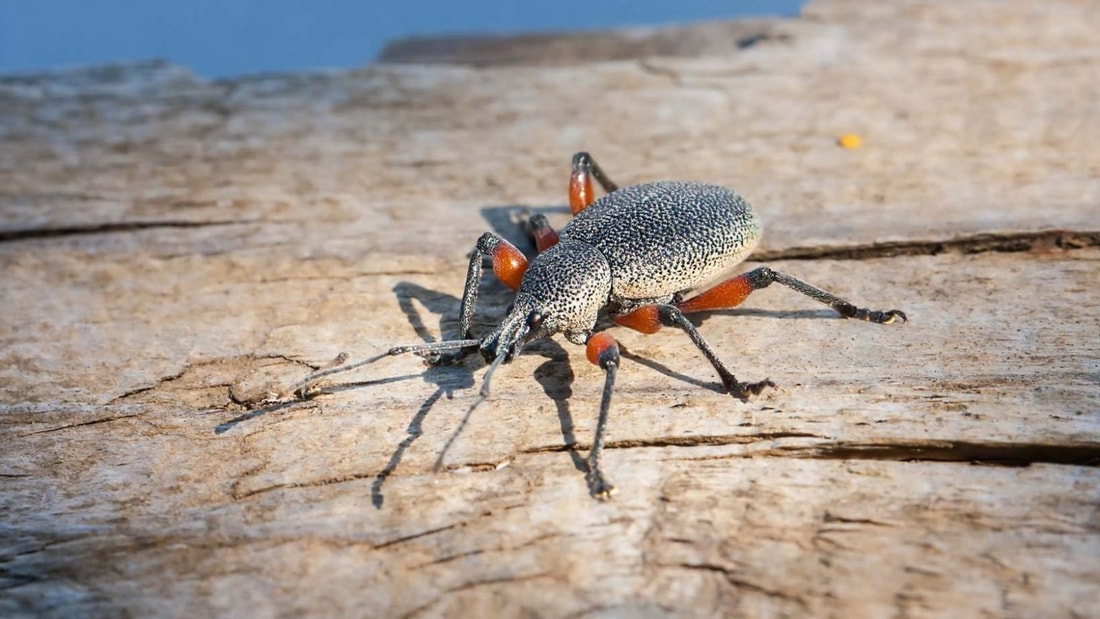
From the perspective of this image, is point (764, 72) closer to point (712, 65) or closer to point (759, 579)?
point (712, 65)

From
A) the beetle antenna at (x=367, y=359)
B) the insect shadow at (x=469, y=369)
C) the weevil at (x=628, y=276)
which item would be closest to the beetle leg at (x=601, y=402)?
the weevil at (x=628, y=276)

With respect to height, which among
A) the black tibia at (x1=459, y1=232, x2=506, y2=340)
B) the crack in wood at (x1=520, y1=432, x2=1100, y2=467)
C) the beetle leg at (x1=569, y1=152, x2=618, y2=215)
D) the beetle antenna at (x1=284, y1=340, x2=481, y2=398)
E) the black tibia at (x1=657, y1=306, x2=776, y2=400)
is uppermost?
the beetle leg at (x1=569, y1=152, x2=618, y2=215)

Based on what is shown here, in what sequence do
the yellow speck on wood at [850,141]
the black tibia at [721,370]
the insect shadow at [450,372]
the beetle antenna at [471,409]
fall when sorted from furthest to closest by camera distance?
the yellow speck on wood at [850,141] < the black tibia at [721,370] < the insect shadow at [450,372] < the beetle antenna at [471,409]

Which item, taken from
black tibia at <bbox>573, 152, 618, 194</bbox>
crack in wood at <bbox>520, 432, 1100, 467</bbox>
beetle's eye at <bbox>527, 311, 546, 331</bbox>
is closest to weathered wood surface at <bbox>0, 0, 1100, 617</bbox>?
crack in wood at <bbox>520, 432, 1100, 467</bbox>

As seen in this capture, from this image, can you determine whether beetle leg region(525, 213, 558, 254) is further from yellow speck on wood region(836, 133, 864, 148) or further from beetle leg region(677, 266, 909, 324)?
yellow speck on wood region(836, 133, 864, 148)

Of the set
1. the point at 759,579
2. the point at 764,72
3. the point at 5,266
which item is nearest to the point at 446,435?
the point at 759,579

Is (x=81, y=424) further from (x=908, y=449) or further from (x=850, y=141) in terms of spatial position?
(x=850, y=141)

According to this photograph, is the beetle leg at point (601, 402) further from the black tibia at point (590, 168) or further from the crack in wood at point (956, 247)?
the black tibia at point (590, 168)
